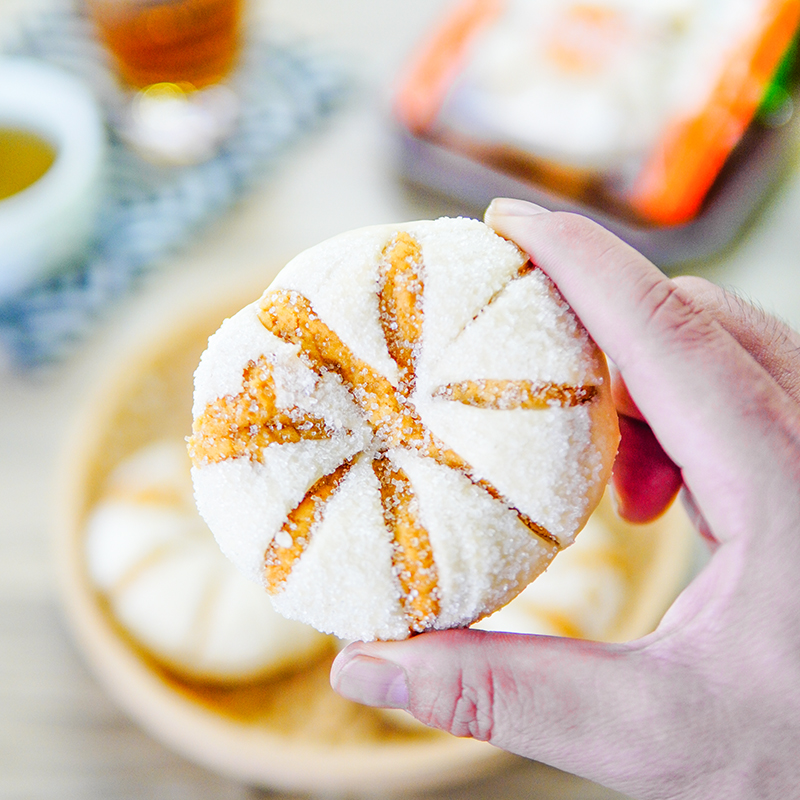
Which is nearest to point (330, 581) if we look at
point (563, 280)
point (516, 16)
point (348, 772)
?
point (563, 280)

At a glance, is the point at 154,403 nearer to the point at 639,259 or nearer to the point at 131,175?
the point at 131,175

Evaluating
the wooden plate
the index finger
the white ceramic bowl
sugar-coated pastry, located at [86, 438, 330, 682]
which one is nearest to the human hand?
the index finger

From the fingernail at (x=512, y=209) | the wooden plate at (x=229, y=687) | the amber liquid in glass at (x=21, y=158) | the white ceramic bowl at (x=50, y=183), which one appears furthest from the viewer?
the amber liquid in glass at (x=21, y=158)

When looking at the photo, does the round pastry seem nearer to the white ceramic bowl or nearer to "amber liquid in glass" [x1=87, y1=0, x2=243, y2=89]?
the white ceramic bowl

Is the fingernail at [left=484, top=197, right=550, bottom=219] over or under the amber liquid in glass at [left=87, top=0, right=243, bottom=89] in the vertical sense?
over

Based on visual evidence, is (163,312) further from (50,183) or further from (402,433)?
(402,433)

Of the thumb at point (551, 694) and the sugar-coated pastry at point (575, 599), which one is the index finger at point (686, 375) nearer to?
the thumb at point (551, 694)

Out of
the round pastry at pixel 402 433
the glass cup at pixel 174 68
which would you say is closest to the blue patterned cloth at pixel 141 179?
the glass cup at pixel 174 68
